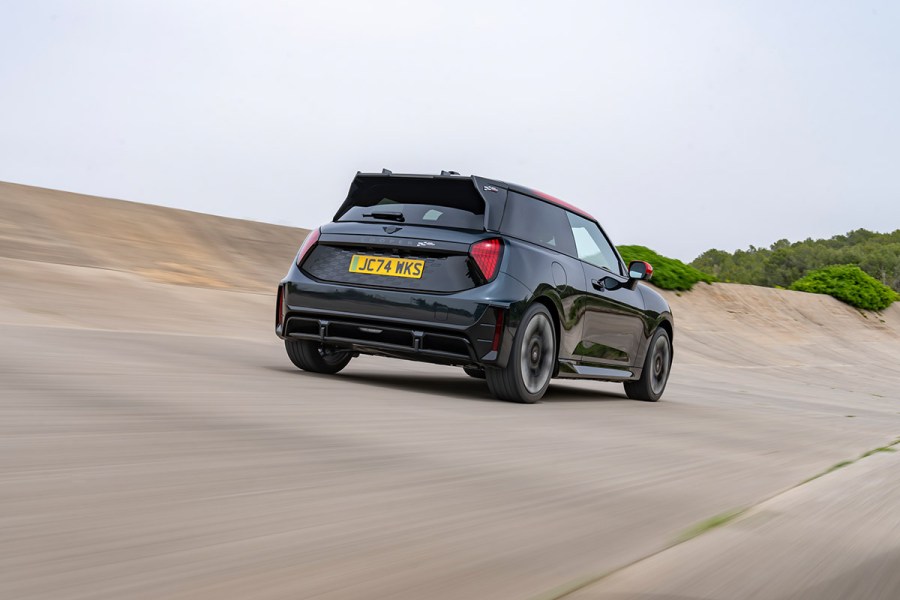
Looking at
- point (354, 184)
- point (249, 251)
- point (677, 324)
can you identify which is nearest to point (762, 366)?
point (677, 324)

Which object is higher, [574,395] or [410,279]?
[410,279]

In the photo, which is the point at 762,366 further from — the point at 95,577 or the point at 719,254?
the point at 719,254

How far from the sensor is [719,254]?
95.1m

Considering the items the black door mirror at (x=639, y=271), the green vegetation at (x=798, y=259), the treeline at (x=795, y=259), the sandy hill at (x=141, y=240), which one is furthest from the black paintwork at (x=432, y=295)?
the treeline at (x=795, y=259)

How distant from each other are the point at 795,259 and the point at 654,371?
3355 inches

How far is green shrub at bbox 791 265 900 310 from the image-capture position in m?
38.6

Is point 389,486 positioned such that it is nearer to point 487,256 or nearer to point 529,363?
point 487,256

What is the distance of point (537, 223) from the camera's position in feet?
25.6

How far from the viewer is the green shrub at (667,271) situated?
28.7m

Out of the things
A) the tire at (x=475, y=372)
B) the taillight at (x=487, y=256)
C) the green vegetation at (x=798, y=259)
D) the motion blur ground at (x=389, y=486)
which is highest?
the green vegetation at (x=798, y=259)

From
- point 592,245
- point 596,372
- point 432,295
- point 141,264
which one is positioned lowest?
point 596,372

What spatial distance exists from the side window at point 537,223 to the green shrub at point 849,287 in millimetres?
33354

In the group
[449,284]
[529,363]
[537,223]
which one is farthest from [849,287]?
[449,284]

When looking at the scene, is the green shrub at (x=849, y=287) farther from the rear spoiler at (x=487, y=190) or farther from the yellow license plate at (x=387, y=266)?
the yellow license plate at (x=387, y=266)
